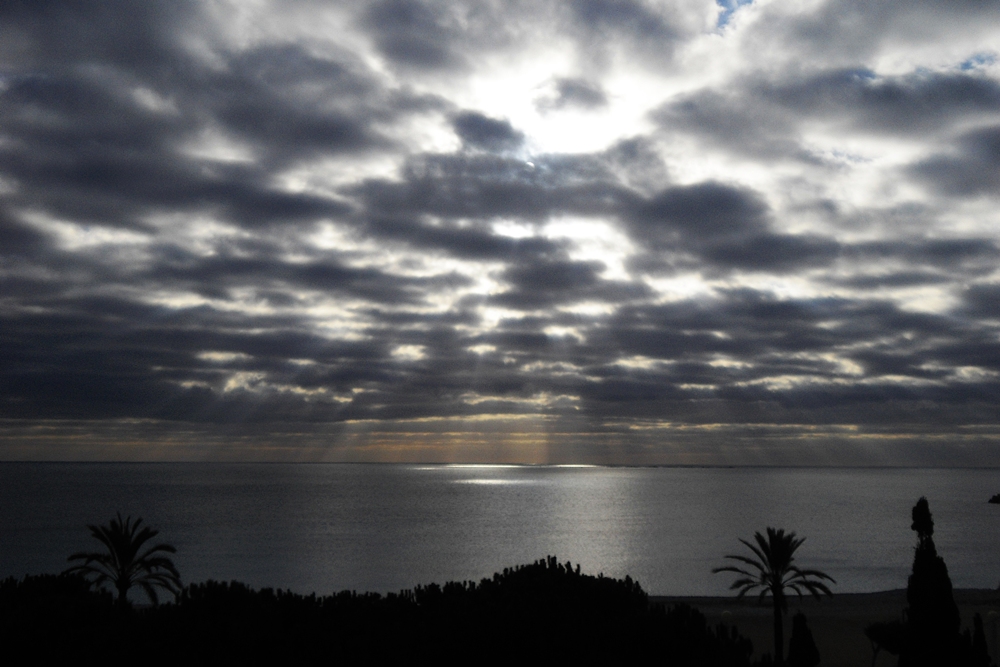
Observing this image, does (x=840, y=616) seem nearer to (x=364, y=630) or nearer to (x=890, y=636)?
(x=890, y=636)

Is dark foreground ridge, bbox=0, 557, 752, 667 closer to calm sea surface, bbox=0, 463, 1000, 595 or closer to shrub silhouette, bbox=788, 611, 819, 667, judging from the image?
shrub silhouette, bbox=788, 611, 819, 667

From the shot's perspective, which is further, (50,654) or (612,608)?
(612,608)

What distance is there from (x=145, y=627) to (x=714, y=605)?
5216 centimetres

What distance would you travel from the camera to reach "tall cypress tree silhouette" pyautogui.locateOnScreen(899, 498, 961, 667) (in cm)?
2794

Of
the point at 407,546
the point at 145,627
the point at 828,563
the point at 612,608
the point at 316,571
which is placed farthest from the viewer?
the point at 407,546

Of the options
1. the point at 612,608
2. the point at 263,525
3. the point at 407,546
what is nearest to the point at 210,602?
the point at 612,608

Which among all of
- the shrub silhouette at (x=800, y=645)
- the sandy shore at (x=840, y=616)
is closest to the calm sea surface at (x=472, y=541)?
the sandy shore at (x=840, y=616)

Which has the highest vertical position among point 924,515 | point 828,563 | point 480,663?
point 924,515

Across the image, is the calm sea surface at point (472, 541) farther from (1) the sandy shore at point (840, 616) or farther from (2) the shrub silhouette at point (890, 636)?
(2) the shrub silhouette at point (890, 636)

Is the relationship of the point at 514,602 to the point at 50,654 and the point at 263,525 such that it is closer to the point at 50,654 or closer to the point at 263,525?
the point at 50,654

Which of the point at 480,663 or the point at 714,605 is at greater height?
the point at 480,663

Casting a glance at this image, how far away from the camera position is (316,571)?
277 feet

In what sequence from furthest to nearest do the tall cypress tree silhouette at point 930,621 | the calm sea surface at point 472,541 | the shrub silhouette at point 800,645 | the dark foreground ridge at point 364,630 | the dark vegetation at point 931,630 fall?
the calm sea surface at point 472,541 → the shrub silhouette at point 800,645 → the tall cypress tree silhouette at point 930,621 → the dark vegetation at point 931,630 → the dark foreground ridge at point 364,630

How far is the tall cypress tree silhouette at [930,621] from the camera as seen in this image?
2794 cm
